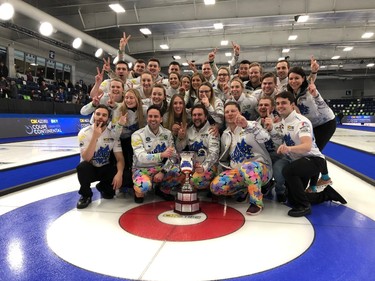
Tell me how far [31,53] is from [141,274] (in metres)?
18.2

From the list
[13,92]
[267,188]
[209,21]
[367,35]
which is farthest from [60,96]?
[367,35]

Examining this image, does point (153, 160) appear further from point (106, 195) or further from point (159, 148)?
point (106, 195)

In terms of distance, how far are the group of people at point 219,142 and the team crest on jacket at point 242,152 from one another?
0.01m

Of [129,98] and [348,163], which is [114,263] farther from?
[348,163]

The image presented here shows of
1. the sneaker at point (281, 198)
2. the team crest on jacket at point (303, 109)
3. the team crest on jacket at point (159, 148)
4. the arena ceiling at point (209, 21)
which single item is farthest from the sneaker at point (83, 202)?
the arena ceiling at point (209, 21)

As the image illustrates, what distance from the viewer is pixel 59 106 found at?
494 inches

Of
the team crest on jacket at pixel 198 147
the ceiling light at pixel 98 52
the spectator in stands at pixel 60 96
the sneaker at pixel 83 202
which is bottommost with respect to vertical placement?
the sneaker at pixel 83 202

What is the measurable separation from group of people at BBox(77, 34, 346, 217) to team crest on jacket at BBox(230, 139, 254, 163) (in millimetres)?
10

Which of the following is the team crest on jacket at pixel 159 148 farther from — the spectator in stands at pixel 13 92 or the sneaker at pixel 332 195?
the spectator in stands at pixel 13 92

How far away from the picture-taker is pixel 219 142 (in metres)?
3.40

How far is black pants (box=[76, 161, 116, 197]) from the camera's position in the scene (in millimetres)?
3133

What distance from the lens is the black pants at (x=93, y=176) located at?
123 inches

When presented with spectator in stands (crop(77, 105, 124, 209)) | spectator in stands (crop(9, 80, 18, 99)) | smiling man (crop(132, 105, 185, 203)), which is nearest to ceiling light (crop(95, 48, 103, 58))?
spectator in stands (crop(9, 80, 18, 99))

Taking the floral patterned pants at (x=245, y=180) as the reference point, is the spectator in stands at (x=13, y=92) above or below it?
above
